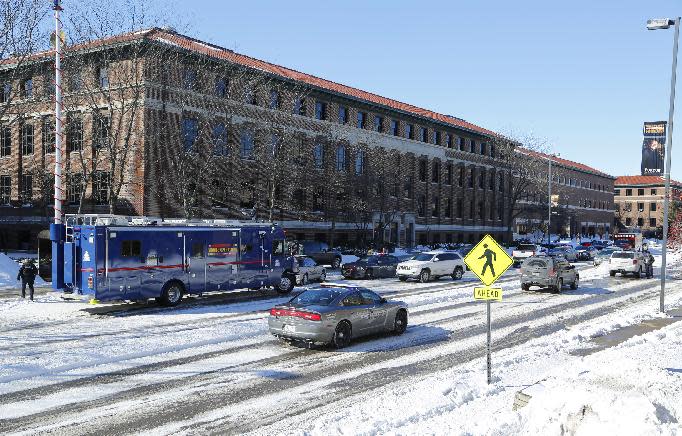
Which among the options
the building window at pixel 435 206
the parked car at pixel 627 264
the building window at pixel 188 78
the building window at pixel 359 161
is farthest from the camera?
the building window at pixel 435 206

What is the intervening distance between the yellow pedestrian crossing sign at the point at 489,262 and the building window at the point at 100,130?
29.8 metres

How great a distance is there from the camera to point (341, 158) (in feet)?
184

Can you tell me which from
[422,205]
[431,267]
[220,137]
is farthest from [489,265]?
[422,205]

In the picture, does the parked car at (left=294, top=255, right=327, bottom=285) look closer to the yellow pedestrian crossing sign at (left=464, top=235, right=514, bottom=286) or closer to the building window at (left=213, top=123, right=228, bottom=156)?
the building window at (left=213, top=123, right=228, bottom=156)

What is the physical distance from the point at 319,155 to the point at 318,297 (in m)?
39.2

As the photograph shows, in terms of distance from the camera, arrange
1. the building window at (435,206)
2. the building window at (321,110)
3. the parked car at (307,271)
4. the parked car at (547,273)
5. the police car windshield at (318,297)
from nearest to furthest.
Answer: the police car windshield at (318,297), the parked car at (547,273), the parked car at (307,271), the building window at (321,110), the building window at (435,206)

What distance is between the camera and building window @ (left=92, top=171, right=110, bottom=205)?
41.3 metres

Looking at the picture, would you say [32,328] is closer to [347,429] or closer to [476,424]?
[347,429]

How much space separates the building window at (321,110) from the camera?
53.0 meters

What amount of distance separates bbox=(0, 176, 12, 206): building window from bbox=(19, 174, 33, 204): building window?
60.4 inches

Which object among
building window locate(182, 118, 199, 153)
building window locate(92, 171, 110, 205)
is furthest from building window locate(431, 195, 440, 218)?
building window locate(92, 171, 110, 205)

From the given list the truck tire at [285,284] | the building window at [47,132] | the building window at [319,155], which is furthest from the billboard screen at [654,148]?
the building window at [47,132]

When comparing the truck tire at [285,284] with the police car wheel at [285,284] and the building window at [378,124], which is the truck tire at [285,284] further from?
the building window at [378,124]

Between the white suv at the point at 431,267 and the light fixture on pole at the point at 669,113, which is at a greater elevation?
the light fixture on pole at the point at 669,113
